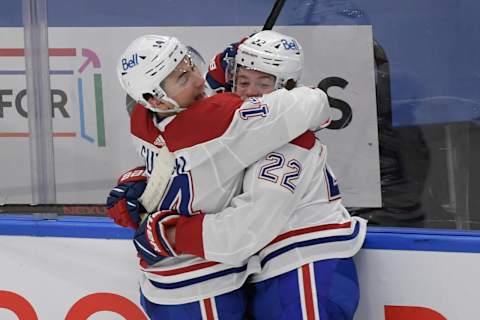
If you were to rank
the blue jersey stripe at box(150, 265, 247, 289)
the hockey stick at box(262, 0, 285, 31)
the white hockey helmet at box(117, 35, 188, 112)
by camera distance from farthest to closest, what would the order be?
1. the hockey stick at box(262, 0, 285, 31)
2. the blue jersey stripe at box(150, 265, 247, 289)
3. the white hockey helmet at box(117, 35, 188, 112)

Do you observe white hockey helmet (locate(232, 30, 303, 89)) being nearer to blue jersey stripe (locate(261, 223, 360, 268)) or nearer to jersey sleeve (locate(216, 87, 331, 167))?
jersey sleeve (locate(216, 87, 331, 167))

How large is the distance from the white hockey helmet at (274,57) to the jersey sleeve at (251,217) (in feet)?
0.61

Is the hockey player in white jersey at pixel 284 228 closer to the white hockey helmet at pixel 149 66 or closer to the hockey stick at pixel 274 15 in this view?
the white hockey helmet at pixel 149 66

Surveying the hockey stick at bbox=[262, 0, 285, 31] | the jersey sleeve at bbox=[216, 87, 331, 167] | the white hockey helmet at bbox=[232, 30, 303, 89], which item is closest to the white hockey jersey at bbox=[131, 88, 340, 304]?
the jersey sleeve at bbox=[216, 87, 331, 167]

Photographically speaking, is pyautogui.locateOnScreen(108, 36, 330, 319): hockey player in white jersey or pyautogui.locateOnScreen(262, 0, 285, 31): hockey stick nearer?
pyautogui.locateOnScreen(108, 36, 330, 319): hockey player in white jersey

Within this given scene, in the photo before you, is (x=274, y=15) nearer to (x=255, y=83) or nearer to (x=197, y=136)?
(x=255, y=83)

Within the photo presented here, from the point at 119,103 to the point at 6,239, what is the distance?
494 millimetres

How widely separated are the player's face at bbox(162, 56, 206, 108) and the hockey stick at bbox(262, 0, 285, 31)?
670 millimetres

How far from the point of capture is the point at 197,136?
1867 mm

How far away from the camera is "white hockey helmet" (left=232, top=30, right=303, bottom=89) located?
201 centimetres

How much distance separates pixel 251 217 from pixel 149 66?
1.20 ft

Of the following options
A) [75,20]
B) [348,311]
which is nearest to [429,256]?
[348,311]

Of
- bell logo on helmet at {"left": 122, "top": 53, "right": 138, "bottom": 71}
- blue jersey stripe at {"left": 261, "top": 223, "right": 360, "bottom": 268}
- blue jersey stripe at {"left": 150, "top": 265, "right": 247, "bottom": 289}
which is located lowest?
blue jersey stripe at {"left": 150, "top": 265, "right": 247, "bottom": 289}

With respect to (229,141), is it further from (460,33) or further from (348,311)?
(460,33)
